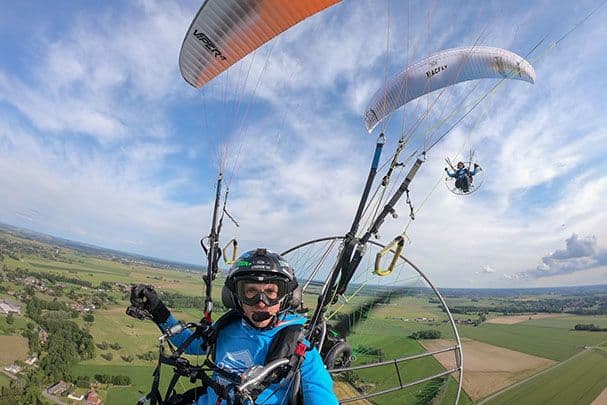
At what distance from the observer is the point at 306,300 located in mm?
4195

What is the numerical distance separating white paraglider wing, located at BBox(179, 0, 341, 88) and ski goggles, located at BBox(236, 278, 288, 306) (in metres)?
4.07

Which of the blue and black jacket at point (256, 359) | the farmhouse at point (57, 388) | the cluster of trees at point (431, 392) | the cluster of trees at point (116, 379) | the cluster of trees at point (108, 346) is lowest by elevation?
the farmhouse at point (57, 388)

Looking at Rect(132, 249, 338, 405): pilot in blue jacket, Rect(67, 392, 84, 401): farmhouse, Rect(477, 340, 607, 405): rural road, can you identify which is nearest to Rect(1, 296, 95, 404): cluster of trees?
Rect(67, 392, 84, 401): farmhouse

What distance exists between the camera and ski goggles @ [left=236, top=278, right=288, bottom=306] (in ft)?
7.70

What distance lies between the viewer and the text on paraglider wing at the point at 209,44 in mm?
5488

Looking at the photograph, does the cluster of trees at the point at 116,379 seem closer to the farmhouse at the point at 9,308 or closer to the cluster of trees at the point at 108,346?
the cluster of trees at the point at 108,346

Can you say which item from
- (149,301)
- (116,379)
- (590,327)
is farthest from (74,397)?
(590,327)

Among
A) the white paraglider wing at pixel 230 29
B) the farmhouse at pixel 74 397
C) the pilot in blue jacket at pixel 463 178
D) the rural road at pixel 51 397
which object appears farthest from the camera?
the rural road at pixel 51 397

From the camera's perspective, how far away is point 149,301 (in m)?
2.57

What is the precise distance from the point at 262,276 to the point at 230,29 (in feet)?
14.7

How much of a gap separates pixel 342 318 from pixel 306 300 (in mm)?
497

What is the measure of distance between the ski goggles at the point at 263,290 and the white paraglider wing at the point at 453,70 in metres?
6.34

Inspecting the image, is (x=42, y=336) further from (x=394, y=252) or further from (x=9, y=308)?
(x=394, y=252)

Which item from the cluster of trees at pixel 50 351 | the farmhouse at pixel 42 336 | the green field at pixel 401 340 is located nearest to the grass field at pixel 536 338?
the green field at pixel 401 340
